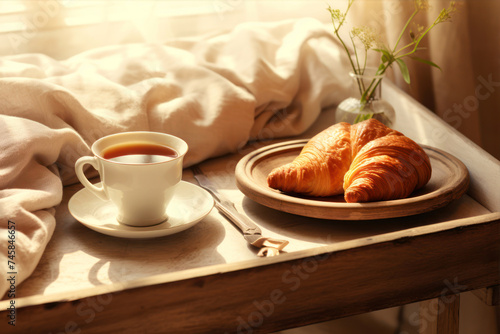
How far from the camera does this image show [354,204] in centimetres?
73

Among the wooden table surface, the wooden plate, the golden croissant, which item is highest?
the golden croissant

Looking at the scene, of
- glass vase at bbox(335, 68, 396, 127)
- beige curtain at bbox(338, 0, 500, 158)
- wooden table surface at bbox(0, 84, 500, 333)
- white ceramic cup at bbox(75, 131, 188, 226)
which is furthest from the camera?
beige curtain at bbox(338, 0, 500, 158)

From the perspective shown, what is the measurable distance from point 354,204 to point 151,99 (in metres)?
0.42

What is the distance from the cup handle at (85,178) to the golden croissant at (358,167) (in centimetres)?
23

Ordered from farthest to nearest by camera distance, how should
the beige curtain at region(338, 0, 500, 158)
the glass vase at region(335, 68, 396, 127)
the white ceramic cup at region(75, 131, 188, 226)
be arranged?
1. the beige curtain at region(338, 0, 500, 158)
2. the glass vase at region(335, 68, 396, 127)
3. the white ceramic cup at region(75, 131, 188, 226)

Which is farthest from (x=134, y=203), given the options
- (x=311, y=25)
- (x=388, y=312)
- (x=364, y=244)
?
(x=388, y=312)

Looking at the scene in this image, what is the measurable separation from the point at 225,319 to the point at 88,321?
15 centimetres

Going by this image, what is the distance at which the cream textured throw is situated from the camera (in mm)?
742

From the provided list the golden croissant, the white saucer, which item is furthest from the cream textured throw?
the golden croissant

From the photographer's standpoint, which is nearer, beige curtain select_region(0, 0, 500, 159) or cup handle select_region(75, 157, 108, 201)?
cup handle select_region(75, 157, 108, 201)

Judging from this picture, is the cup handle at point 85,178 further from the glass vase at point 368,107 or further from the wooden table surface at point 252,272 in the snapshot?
the glass vase at point 368,107

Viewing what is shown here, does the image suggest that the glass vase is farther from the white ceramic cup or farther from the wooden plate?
the white ceramic cup

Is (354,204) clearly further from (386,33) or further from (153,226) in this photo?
(386,33)

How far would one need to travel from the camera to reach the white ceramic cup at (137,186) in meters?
0.69
